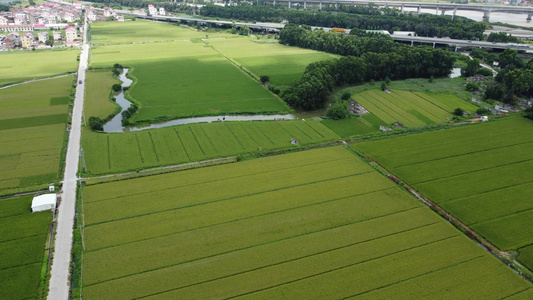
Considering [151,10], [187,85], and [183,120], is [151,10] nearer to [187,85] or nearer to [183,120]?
[187,85]

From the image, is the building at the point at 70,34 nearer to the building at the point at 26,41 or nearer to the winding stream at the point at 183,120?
the building at the point at 26,41

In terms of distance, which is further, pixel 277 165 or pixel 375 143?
pixel 375 143

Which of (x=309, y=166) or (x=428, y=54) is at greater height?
(x=428, y=54)

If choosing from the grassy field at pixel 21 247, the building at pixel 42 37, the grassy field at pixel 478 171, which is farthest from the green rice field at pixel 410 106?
the building at pixel 42 37

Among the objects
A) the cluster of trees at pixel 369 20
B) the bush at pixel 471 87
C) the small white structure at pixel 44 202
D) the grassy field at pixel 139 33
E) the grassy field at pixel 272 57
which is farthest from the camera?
the grassy field at pixel 139 33

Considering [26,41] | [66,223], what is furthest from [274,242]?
[26,41]

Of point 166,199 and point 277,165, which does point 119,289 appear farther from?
point 277,165

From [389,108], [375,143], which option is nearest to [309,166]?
[375,143]
